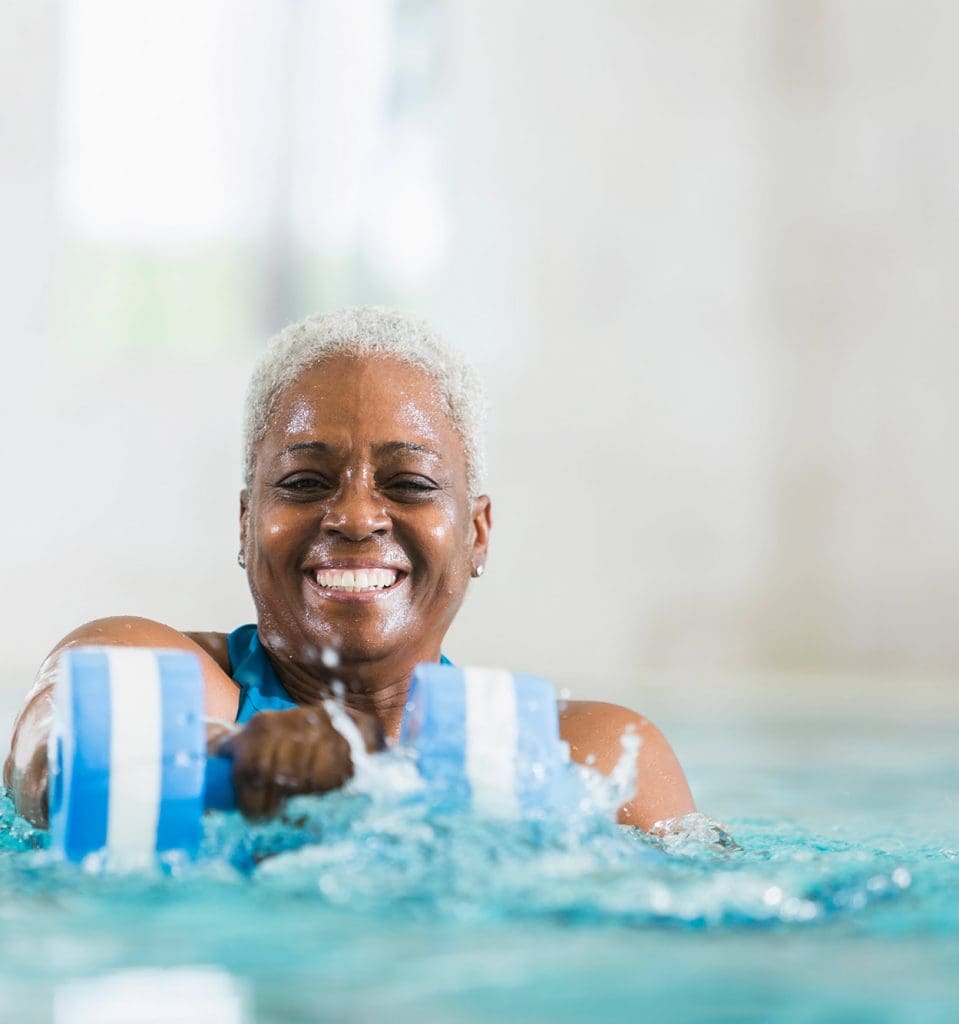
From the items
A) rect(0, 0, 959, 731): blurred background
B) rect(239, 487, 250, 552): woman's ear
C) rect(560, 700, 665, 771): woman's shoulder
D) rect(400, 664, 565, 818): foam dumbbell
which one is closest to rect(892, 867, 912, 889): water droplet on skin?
rect(400, 664, 565, 818): foam dumbbell

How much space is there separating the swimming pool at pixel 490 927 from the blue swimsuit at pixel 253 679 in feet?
1.00

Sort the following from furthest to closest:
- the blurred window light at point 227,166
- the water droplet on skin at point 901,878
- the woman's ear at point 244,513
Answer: the blurred window light at point 227,166 → the woman's ear at point 244,513 → the water droplet on skin at point 901,878

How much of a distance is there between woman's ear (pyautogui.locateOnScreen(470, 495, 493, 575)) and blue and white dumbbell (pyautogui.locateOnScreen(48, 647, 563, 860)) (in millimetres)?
608

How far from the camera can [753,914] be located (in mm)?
1241

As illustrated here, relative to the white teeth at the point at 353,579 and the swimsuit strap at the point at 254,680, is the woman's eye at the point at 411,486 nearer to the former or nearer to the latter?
the white teeth at the point at 353,579

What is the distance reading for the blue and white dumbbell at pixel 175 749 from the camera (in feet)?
4.17

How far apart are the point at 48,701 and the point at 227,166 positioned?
17.5 ft

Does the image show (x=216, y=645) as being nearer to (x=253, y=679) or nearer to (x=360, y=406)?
(x=253, y=679)

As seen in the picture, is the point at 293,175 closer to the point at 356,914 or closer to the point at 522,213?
the point at 522,213

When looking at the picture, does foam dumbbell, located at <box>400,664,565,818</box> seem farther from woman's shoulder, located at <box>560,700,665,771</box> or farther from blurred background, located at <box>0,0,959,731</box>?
blurred background, located at <box>0,0,959,731</box>

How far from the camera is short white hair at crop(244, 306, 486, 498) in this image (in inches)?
73.2

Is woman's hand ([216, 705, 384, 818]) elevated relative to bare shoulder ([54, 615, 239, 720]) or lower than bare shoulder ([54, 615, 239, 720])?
lower

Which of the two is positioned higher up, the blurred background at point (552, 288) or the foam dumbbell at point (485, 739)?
the blurred background at point (552, 288)

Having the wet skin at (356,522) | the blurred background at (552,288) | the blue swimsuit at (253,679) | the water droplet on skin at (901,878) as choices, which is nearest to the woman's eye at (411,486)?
the wet skin at (356,522)
